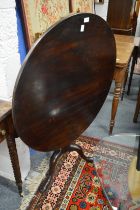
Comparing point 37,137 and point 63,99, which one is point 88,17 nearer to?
point 63,99

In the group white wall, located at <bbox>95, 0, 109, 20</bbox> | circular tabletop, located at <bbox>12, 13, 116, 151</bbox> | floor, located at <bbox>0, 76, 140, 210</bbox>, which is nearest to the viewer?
circular tabletop, located at <bbox>12, 13, 116, 151</bbox>

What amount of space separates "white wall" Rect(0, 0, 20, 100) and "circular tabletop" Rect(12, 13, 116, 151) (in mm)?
389

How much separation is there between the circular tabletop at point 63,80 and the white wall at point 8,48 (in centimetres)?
39

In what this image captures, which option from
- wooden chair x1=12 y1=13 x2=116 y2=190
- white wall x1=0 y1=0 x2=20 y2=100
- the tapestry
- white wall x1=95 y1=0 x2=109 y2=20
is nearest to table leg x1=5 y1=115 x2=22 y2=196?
wooden chair x1=12 y1=13 x2=116 y2=190

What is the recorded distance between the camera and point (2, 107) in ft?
3.36

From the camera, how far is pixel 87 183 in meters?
1.49

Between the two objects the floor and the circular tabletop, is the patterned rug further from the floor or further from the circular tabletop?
the circular tabletop

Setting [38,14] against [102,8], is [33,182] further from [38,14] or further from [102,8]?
[102,8]

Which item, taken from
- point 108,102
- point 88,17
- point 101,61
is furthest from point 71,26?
point 108,102

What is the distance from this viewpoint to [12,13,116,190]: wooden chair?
783 millimetres

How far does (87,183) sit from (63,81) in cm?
88

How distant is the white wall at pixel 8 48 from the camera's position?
1061mm

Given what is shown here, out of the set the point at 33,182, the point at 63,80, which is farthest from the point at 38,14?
the point at 33,182

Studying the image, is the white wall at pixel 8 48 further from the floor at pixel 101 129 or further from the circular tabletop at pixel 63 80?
the floor at pixel 101 129
